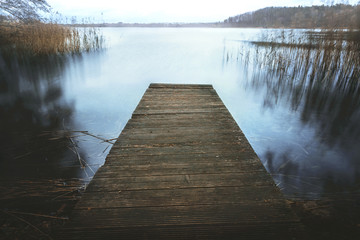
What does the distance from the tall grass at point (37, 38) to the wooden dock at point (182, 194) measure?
9114 mm

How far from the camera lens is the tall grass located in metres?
8.84

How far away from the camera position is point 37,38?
8750 millimetres

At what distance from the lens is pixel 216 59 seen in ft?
38.7

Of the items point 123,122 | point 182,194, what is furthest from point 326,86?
point 182,194

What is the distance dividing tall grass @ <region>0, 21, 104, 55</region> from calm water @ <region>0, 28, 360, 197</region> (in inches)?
30.4

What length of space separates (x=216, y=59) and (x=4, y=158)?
10.9m

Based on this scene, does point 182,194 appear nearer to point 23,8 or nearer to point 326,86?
point 326,86

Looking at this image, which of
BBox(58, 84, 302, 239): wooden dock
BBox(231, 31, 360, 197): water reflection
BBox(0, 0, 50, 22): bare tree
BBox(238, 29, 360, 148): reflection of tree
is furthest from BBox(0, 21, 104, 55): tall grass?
BBox(58, 84, 302, 239): wooden dock

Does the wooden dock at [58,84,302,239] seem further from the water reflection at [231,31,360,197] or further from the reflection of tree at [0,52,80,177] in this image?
the reflection of tree at [0,52,80,177]

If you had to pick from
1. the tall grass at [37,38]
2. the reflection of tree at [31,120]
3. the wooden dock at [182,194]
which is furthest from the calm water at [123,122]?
the wooden dock at [182,194]

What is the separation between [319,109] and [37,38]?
1072cm

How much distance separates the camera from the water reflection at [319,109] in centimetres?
247

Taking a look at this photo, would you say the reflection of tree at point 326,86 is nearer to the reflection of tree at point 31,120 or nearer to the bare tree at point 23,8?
the reflection of tree at point 31,120

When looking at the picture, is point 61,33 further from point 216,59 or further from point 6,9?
point 216,59
